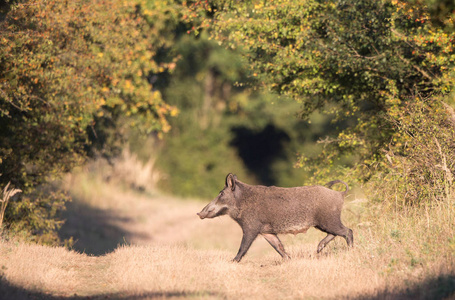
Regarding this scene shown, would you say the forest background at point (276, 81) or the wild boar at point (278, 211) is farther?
the forest background at point (276, 81)

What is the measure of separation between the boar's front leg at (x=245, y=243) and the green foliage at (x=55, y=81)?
5.53 metres

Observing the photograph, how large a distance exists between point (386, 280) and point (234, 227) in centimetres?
2372

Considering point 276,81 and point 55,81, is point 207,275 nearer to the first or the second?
point 55,81

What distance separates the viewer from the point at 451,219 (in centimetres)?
1097

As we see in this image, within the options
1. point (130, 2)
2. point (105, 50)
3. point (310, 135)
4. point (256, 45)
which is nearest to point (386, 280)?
point (256, 45)

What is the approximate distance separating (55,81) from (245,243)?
22.1 ft

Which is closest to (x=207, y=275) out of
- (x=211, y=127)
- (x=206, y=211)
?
(x=206, y=211)

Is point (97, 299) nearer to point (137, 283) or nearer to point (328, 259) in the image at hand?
point (137, 283)

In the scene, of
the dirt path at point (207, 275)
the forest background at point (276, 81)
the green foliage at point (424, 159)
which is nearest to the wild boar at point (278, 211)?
the dirt path at point (207, 275)

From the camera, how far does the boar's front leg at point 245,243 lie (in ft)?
39.0

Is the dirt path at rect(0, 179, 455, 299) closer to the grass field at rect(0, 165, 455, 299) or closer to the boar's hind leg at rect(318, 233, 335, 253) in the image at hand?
the grass field at rect(0, 165, 455, 299)

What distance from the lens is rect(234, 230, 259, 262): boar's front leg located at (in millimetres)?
11891

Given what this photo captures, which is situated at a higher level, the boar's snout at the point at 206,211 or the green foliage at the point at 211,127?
the boar's snout at the point at 206,211

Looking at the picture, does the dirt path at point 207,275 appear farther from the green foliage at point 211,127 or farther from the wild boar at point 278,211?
the green foliage at point 211,127
